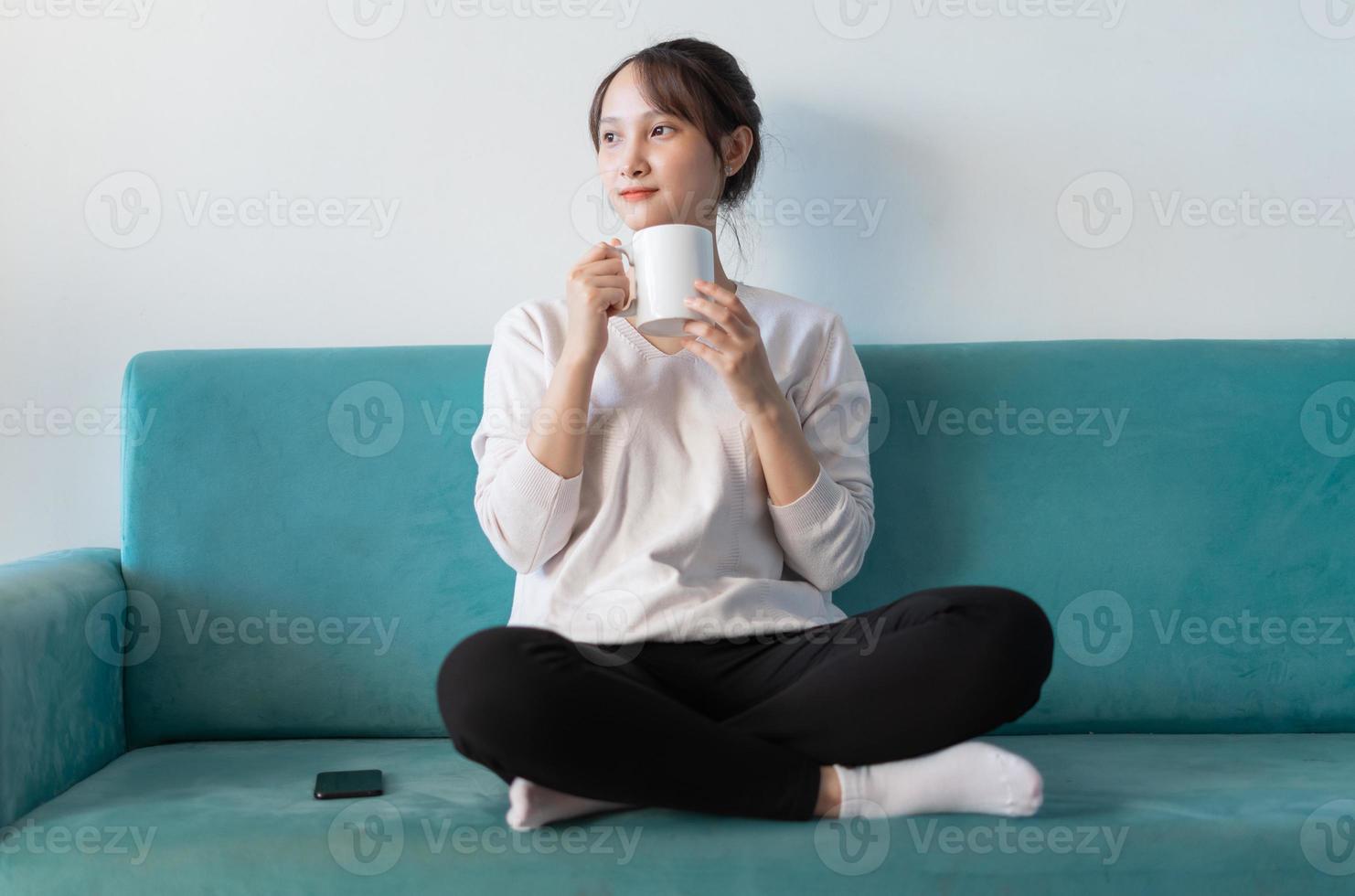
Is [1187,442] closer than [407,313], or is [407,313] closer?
[1187,442]

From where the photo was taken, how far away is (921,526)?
1.69 metres

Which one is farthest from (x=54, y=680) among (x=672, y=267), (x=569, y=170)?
(x=569, y=170)

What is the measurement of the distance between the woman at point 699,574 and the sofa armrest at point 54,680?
1.62ft

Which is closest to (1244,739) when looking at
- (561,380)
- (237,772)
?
(561,380)

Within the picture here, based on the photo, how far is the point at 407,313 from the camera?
6.23 feet

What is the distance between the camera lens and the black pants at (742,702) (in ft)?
3.81

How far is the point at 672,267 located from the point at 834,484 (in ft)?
1.18

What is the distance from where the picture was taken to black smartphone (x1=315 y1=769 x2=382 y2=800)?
4.18 ft

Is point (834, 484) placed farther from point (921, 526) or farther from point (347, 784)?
point (347, 784)

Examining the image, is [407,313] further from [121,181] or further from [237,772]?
[237,772]

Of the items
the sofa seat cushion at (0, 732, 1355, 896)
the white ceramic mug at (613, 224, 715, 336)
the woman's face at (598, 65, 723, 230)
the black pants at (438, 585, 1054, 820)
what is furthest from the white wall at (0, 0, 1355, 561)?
the sofa seat cushion at (0, 732, 1355, 896)

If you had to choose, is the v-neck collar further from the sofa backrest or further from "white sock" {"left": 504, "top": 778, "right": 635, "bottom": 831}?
"white sock" {"left": 504, "top": 778, "right": 635, "bottom": 831}

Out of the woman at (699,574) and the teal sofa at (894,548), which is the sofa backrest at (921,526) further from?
the woman at (699,574)

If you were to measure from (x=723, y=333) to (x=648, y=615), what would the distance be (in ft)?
1.10
